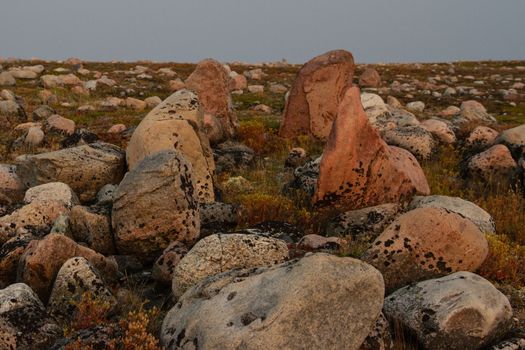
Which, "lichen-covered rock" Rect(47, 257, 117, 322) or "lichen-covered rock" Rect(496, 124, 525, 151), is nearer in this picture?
"lichen-covered rock" Rect(47, 257, 117, 322)

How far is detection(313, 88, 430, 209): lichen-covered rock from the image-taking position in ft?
44.0

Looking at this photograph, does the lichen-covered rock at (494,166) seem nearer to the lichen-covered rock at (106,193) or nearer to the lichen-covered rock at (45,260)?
the lichen-covered rock at (106,193)

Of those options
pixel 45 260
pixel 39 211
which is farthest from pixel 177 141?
pixel 45 260

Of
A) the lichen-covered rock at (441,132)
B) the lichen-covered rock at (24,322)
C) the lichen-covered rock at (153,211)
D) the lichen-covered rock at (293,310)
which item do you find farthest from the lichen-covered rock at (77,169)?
the lichen-covered rock at (441,132)

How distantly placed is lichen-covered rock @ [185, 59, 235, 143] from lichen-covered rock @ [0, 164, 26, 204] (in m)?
9.09

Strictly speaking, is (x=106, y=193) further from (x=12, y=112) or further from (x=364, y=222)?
(x=12, y=112)

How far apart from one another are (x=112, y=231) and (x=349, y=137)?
5.82 meters

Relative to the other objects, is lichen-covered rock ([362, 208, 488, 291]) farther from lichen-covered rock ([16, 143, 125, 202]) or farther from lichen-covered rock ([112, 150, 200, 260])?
lichen-covered rock ([16, 143, 125, 202])

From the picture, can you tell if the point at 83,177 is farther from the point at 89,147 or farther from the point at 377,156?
the point at 377,156

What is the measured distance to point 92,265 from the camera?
9.01 metres

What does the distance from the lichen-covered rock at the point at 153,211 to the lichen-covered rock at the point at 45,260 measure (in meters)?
1.31

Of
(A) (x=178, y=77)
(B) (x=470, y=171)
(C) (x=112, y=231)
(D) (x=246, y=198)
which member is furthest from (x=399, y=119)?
(A) (x=178, y=77)

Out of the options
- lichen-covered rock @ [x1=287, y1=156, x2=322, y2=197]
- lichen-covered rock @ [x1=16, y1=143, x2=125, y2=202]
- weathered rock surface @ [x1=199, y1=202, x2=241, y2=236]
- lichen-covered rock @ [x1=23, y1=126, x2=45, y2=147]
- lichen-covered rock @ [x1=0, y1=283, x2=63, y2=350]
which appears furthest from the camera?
lichen-covered rock @ [x1=23, y1=126, x2=45, y2=147]

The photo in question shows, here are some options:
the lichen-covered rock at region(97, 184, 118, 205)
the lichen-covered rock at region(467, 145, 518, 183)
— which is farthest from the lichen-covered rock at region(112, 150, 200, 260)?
the lichen-covered rock at region(467, 145, 518, 183)
